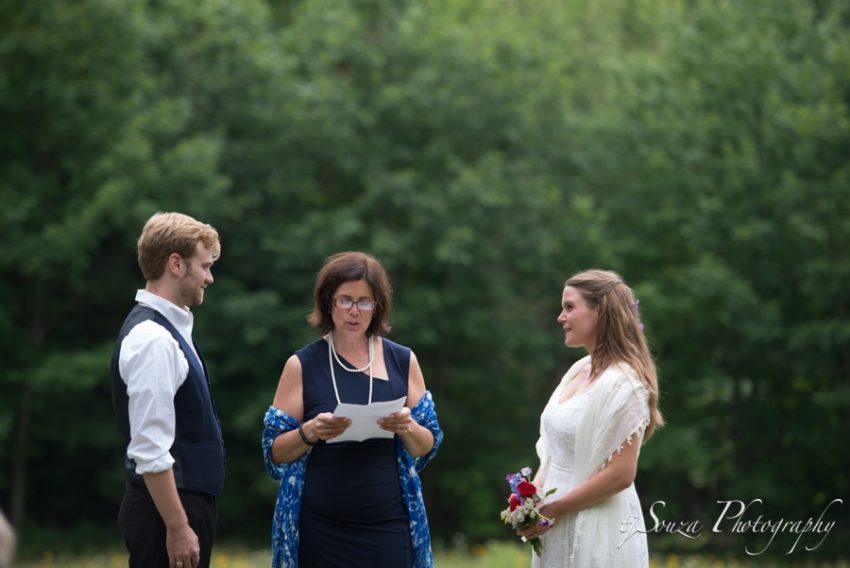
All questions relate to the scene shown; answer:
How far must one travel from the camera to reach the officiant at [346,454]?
14.2ft

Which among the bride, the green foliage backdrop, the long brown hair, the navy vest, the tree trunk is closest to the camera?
the navy vest

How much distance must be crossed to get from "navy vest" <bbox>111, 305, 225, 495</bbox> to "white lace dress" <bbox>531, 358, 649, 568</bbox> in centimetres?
138

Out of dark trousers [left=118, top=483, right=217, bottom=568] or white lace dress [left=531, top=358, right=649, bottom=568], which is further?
white lace dress [left=531, top=358, right=649, bottom=568]

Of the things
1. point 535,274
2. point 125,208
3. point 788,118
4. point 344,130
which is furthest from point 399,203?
point 788,118

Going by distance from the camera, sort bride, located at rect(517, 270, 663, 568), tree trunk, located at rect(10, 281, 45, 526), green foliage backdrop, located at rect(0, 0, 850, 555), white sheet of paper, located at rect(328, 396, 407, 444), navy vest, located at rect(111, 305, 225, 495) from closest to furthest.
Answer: navy vest, located at rect(111, 305, 225, 495)
white sheet of paper, located at rect(328, 396, 407, 444)
bride, located at rect(517, 270, 663, 568)
green foliage backdrop, located at rect(0, 0, 850, 555)
tree trunk, located at rect(10, 281, 45, 526)

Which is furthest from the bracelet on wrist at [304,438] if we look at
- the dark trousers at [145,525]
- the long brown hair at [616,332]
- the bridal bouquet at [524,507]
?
the long brown hair at [616,332]

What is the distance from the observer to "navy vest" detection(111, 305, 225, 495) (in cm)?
388

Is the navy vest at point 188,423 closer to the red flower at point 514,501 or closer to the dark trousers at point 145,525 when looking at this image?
the dark trousers at point 145,525

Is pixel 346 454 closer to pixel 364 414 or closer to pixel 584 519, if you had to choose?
pixel 364 414

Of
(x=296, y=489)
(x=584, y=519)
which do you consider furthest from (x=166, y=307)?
Answer: (x=584, y=519)

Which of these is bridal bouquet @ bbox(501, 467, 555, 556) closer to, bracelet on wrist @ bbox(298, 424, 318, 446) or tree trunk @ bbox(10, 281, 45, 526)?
bracelet on wrist @ bbox(298, 424, 318, 446)

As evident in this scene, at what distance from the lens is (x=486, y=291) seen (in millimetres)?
18219

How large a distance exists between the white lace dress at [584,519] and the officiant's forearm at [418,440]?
1.64 feet

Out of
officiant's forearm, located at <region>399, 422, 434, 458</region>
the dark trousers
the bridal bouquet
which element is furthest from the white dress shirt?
the bridal bouquet
